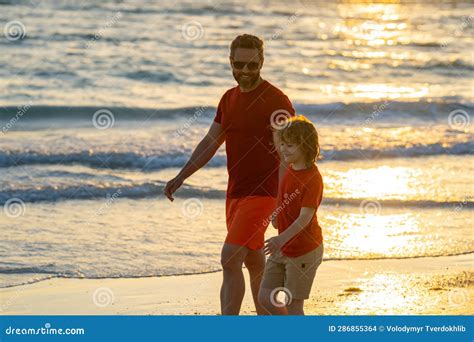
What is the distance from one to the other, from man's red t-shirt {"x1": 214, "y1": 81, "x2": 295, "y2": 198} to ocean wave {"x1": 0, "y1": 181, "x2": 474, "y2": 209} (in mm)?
4767

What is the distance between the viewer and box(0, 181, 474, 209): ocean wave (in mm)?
10945

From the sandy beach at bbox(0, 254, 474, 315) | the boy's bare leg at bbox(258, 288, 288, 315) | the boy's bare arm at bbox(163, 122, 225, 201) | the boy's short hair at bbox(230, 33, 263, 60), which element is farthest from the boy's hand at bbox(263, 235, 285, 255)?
the sandy beach at bbox(0, 254, 474, 315)

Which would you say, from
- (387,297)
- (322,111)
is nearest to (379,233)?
(387,297)

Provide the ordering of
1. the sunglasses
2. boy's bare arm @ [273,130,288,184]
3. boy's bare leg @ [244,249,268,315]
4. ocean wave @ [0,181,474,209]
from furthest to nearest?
ocean wave @ [0,181,474,209], boy's bare leg @ [244,249,268,315], the sunglasses, boy's bare arm @ [273,130,288,184]

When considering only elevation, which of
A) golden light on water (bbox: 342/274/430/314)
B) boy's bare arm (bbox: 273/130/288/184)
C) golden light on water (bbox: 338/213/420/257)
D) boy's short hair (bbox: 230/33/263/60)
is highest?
boy's short hair (bbox: 230/33/263/60)

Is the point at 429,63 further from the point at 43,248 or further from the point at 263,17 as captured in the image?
the point at 43,248

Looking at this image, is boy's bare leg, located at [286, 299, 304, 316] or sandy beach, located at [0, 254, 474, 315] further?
sandy beach, located at [0, 254, 474, 315]

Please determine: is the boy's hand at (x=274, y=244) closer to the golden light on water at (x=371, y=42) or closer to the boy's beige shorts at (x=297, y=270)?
the boy's beige shorts at (x=297, y=270)

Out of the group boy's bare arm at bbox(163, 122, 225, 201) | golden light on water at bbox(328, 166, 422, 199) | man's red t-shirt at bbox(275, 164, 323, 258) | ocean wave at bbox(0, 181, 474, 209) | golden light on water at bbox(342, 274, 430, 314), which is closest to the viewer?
man's red t-shirt at bbox(275, 164, 323, 258)

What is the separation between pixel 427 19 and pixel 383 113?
17203mm

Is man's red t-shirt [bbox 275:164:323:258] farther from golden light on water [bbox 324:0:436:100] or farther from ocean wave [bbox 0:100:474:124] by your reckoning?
golden light on water [bbox 324:0:436:100]

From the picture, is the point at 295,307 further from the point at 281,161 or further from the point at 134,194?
the point at 134,194

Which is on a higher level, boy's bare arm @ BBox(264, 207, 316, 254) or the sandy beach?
boy's bare arm @ BBox(264, 207, 316, 254)

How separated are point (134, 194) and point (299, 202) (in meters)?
6.01
